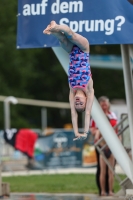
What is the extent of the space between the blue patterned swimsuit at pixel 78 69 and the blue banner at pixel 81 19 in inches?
66.1

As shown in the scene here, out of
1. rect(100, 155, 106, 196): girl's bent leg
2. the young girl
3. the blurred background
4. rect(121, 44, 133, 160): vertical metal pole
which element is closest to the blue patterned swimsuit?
the young girl

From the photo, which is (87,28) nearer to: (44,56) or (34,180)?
(34,180)

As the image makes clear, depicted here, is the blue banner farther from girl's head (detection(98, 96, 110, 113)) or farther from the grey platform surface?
the grey platform surface

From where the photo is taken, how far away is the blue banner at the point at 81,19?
11.0 meters

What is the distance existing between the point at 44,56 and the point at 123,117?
35719mm

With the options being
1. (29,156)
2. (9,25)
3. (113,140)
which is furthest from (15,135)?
(9,25)

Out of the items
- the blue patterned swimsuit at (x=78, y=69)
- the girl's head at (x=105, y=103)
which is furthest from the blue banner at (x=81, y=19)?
the girl's head at (x=105, y=103)

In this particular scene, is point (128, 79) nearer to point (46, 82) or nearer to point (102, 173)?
point (102, 173)

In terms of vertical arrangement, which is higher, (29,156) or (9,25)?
(9,25)

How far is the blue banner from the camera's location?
11.0 m

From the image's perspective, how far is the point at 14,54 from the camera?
41250 millimetres

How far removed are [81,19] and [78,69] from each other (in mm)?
2060

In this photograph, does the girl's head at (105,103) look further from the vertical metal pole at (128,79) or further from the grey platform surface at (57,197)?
the grey platform surface at (57,197)

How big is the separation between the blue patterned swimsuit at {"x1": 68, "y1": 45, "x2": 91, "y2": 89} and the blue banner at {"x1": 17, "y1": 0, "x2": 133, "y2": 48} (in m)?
1.68
